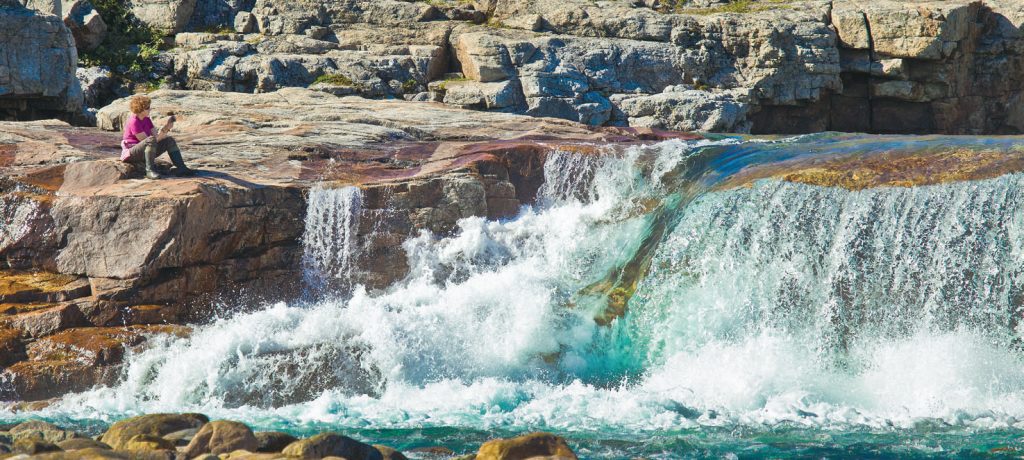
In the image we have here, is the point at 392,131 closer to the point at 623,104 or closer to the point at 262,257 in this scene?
the point at 262,257

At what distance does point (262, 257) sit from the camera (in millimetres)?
13422

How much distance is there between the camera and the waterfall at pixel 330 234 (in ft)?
44.9

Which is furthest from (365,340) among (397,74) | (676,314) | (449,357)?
(397,74)

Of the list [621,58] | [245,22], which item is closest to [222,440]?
[621,58]

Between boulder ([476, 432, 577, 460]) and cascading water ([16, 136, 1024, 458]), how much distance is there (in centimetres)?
178

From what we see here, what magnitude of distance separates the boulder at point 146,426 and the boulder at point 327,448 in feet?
4.44

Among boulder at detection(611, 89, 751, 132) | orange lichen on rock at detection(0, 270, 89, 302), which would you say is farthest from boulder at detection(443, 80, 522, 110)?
orange lichen on rock at detection(0, 270, 89, 302)

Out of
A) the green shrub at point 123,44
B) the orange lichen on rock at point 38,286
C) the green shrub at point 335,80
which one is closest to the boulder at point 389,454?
the orange lichen on rock at point 38,286

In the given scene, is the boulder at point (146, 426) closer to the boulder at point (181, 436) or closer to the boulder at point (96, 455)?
the boulder at point (181, 436)

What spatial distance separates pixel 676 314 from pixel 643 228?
1.82 metres

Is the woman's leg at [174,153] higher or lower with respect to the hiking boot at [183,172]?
higher

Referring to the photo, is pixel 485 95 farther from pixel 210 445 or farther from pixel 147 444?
pixel 147 444

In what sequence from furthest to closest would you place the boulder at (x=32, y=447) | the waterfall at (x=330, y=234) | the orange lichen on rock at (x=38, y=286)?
1. the waterfall at (x=330, y=234)
2. the orange lichen on rock at (x=38, y=286)
3. the boulder at (x=32, y=447)

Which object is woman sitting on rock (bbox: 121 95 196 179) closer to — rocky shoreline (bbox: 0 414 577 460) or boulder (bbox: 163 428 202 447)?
rocky shoreline (bbox: 0 414 577 460)
